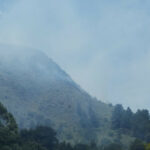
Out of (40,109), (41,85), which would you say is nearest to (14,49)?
(41,85)

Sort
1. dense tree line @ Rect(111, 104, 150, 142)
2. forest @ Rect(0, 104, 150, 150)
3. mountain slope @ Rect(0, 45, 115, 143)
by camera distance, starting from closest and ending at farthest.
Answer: forest @ Rect(0, 104, 150, 150)
dense tree line @ Rect(111, 104, 150, 142)
mountain slope @ Rect(0, 45, 115, 143)

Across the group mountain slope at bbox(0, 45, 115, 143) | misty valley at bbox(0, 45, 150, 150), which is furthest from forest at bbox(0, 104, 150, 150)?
mountain slope at bbox(0, 45, 115, 143)

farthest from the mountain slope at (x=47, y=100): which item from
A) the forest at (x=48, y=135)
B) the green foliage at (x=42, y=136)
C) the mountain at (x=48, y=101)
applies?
the green foliage at (x=42, y=136)

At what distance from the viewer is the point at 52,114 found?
343 ft

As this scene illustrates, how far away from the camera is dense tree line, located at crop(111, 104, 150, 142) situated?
74887 millimetres

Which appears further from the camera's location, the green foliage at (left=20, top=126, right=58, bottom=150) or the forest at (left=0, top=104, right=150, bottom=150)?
the green foliage at (left=20, top=126, right=58, bottom=150)

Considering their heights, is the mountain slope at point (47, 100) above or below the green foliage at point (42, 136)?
above

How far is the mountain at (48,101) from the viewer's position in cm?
8762

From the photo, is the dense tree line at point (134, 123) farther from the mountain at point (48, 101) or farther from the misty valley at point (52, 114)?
the mountain at point (48, 101)

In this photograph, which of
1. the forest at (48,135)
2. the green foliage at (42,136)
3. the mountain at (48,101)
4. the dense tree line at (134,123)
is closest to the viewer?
the forest at (48,135)

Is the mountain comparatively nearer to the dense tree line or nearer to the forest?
the dense tree line

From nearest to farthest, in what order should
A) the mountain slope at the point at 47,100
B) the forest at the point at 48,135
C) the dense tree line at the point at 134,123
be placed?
the forest at the point at 48,135 → the dense tree line at the point at 134,123 → the mountain slope at the point at 47,100

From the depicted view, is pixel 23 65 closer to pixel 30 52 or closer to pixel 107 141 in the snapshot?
pixel 30 52

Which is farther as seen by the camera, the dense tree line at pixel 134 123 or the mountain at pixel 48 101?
the mountain at pixel 48 101
